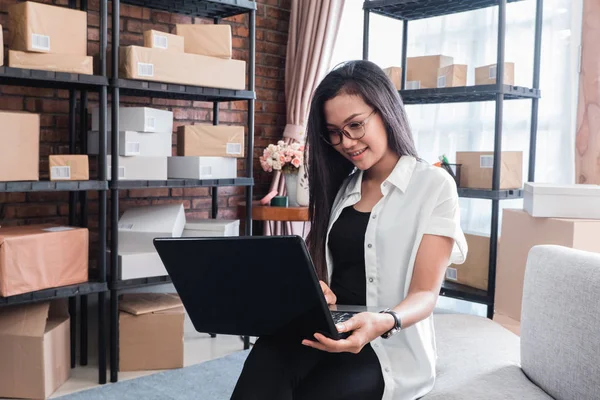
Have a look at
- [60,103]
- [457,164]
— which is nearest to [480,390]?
[457,164]

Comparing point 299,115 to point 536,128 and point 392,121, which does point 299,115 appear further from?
point 392,121

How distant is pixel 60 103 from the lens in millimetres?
3037

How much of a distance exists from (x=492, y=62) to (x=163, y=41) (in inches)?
66.7

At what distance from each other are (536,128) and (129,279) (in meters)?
2.02

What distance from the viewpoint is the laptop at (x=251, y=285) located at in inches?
45.7

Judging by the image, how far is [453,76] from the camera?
2.96m

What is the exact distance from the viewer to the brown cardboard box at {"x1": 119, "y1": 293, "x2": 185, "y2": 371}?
109 inches

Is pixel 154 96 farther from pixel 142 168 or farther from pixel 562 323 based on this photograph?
pixel 562 323

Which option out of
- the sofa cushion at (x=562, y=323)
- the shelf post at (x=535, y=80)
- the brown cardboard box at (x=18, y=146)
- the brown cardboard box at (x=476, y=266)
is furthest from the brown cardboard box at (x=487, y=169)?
the brown cardboard box at (x=18, y=146)

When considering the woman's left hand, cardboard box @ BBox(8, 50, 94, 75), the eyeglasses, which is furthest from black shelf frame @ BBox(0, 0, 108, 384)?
the woman's left hand

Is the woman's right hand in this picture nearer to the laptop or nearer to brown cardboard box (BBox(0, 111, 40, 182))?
the laptop

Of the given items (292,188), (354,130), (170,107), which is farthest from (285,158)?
(354,130)

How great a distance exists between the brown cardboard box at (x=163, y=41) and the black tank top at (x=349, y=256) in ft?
4.83

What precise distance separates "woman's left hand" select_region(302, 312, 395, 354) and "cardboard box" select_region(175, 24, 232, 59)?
1920 mm
